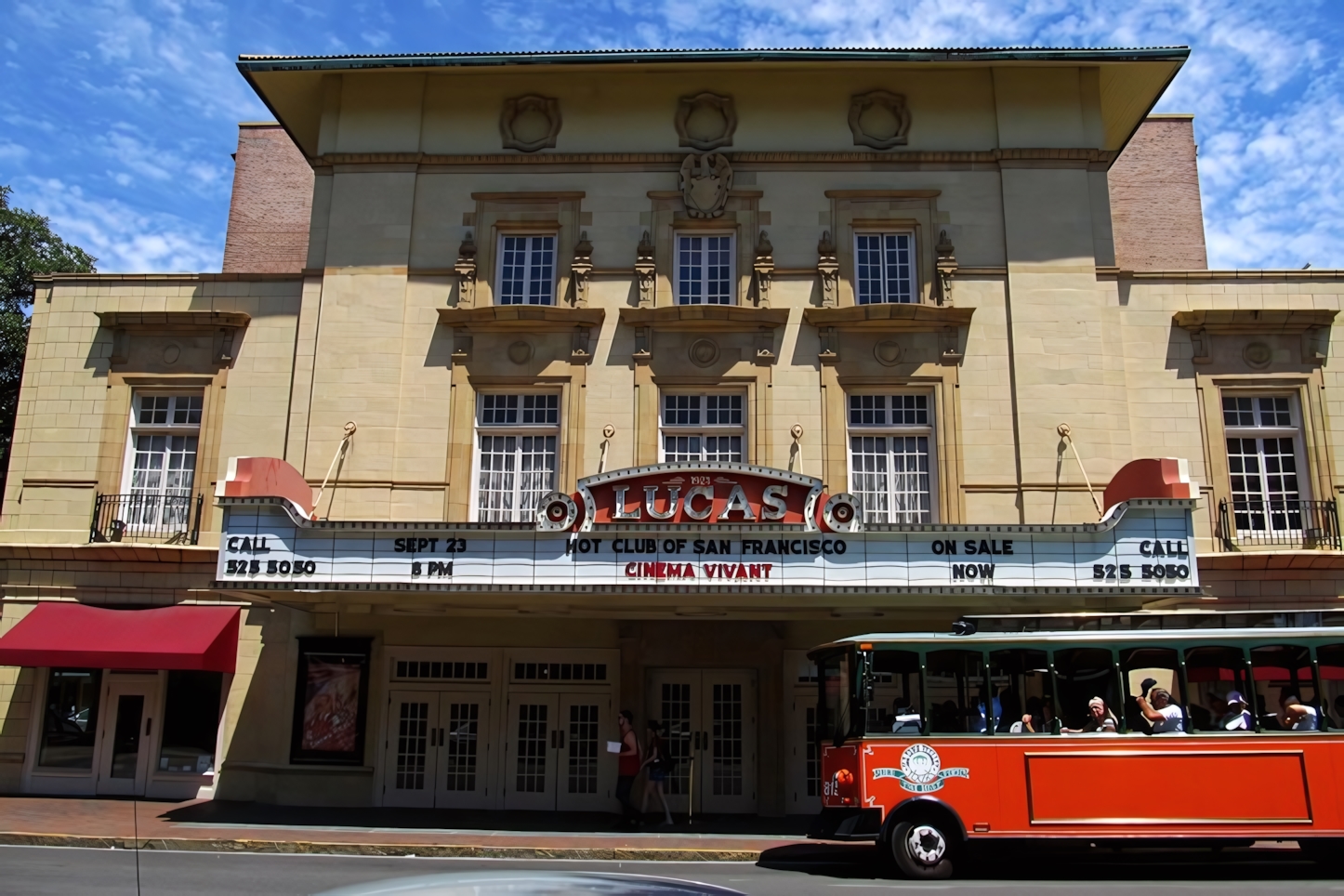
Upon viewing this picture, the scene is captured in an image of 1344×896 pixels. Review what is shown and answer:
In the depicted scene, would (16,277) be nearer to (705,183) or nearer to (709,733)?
(705,183)

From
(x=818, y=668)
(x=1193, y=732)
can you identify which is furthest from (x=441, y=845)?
(x=1193, y=732)

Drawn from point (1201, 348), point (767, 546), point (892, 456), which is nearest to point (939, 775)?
point (767, 546)

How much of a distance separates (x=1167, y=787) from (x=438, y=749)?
476 inches

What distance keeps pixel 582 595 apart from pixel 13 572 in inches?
450

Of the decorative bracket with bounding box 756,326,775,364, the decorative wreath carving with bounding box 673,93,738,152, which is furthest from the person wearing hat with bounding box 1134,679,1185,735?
the decorative wreath carving with bounding box 673,93,738,152

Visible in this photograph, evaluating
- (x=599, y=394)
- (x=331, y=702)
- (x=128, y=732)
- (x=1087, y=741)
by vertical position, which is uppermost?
(x=599, y=394)

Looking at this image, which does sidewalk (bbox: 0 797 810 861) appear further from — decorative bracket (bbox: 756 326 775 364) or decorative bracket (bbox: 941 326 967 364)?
decorative bracket (bbox: 941 326 967 364)

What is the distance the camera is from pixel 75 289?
71.0 feet

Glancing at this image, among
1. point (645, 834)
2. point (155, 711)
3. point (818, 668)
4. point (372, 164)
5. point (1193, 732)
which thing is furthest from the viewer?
point (372, 164)

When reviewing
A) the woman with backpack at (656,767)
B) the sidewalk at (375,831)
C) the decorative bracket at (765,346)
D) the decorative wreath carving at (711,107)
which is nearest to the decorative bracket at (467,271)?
the decorative wreath carving at (711,107)

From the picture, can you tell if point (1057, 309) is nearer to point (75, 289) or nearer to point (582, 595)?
point (582, 595)

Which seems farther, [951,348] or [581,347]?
[581,347]

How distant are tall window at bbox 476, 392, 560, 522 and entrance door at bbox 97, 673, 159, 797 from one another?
22.4 feet

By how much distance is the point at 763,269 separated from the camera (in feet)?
67.2
